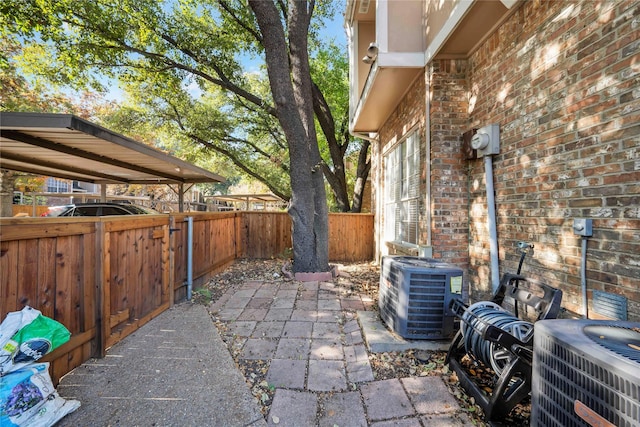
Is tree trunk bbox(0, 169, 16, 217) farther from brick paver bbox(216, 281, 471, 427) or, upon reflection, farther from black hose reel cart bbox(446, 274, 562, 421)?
black hose reel cart bbox(446, 274, 562, 421)

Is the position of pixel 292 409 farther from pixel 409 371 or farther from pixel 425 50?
pixel 425 50

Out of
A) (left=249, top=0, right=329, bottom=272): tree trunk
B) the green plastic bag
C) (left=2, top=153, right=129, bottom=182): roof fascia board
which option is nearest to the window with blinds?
(left=249, top=0, right=329, bottom=272): tree trunk

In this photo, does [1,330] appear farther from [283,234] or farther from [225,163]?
[225,163]

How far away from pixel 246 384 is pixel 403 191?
4.18 meters

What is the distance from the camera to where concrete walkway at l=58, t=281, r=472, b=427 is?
5.93ft

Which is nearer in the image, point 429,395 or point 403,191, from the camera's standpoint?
point 429,395

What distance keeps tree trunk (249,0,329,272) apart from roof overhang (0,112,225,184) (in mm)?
1993

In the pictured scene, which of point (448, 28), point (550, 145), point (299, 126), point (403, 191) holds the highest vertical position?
point (448, 28)

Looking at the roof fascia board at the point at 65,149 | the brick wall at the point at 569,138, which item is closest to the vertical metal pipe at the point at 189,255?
the roof fascia board at the point at 65,149

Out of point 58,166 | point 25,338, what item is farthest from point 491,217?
point 58,166

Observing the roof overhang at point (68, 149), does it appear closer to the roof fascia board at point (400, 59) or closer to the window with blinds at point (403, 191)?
the roof fascia board at point (400, 59)

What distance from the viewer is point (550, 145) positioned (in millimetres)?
2426

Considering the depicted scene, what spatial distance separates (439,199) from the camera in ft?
12.2

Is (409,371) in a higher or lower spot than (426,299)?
lower
